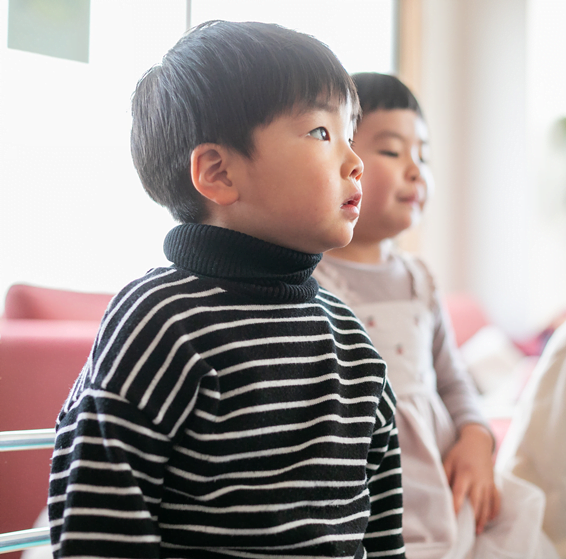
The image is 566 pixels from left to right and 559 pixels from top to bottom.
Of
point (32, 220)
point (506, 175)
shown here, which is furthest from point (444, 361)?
point (506, 175)

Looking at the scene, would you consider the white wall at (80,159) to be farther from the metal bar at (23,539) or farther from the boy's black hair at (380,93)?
the metal bar at (23,539)

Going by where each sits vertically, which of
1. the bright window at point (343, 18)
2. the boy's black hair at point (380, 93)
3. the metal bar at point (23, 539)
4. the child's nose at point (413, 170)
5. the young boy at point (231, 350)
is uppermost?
the bright window at point (343, 18)

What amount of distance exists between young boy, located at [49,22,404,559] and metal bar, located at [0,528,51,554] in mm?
190

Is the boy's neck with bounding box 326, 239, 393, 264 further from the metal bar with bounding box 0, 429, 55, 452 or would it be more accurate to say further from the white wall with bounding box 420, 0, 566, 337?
the white wall with bounding box 420, 0, 566, 337

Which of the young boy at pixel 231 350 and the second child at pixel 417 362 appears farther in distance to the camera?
the second child at pixel 417 362

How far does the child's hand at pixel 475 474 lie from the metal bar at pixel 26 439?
0.64 m

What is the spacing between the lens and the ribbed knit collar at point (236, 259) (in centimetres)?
68

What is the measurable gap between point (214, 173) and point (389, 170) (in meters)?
0.45

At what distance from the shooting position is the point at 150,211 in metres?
2.02

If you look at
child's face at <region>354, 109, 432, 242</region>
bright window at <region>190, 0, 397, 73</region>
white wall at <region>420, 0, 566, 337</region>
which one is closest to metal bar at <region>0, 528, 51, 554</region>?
child's face at <region>354, 109, 432, 242</region>

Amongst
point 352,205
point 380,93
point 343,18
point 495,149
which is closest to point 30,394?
point 352,205

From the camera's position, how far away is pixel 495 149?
145 inches

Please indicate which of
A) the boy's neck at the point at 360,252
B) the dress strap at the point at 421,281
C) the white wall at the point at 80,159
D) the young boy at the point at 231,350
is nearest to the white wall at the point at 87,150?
the white wall at the point at 80,159

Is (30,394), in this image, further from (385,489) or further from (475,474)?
(475,474)
